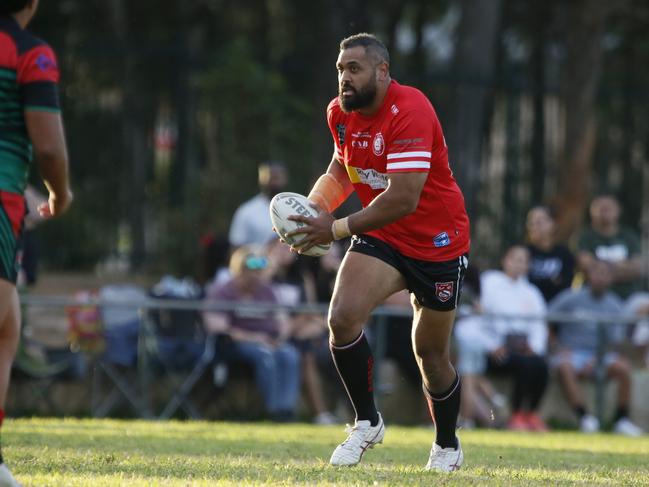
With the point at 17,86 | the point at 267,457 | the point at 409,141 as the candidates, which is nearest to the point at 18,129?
the point at 17,86

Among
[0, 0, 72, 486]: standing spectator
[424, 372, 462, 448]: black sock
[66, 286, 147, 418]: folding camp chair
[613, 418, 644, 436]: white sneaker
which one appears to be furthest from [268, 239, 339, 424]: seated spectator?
[0, 0, 72, 486]: standing spectator

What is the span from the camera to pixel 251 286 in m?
13.2

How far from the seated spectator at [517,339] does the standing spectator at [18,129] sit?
27.8 ft

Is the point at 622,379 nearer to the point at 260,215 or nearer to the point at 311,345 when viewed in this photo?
the point at 311,345

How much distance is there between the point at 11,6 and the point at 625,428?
956 centimetres

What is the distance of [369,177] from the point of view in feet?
22.7

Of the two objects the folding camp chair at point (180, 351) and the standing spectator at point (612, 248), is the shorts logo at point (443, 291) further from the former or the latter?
the standing spectator at point (612, 248)

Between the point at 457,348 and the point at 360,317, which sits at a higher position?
the point at 360,317

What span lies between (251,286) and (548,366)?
10.5 feet

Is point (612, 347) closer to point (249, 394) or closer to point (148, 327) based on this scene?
point (249, 394)

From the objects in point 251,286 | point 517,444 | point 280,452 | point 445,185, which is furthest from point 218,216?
point 445,185

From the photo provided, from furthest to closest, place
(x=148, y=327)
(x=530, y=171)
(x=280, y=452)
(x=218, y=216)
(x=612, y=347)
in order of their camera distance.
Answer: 1. (x=530, y=171)
2. (x=218, y=216)
3. (x=612, y=347)
4. (x=148, y=327)
5. (x=280, y=452)

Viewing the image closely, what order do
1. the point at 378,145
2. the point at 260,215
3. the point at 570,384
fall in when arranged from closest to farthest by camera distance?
the point at 378,145
the point at 570,384
the point at 260,215

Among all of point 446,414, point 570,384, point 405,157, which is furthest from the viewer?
point 570,384
